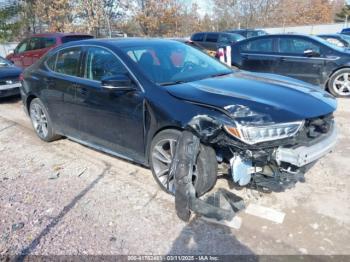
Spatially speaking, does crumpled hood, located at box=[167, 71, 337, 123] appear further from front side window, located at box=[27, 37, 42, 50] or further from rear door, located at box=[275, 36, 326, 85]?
front side window, located at box=[27, 37, 42, 50]

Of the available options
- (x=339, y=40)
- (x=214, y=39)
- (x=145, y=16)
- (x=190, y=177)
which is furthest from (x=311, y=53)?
(x=145, y=16)

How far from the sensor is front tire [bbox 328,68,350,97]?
762 cm

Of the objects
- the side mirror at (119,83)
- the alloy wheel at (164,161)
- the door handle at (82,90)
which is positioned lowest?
the alloy wheel at (164,161)

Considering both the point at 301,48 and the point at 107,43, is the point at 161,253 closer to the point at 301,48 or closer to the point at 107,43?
the point at 107,43

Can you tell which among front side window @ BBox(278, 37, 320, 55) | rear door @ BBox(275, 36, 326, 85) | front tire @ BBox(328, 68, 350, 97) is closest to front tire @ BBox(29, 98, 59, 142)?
rear door @ BBox(275, 36, 326, 85)

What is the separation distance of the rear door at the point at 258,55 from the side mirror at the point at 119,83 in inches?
235

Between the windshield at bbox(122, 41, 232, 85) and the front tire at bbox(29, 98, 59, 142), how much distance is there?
2.12 m

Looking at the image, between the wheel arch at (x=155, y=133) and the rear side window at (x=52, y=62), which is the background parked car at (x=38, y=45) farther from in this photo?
the wheel arch at (x=155, y=133)

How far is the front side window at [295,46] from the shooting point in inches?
318

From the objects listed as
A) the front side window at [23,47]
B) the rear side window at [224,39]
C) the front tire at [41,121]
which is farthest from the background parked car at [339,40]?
the front side window at [23,47]

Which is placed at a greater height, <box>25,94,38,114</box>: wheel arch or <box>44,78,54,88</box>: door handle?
<box>44,78,54,88</box>: door handle

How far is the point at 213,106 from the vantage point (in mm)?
3043

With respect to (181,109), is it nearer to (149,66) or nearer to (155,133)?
(155,133)

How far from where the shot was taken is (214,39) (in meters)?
14.8
